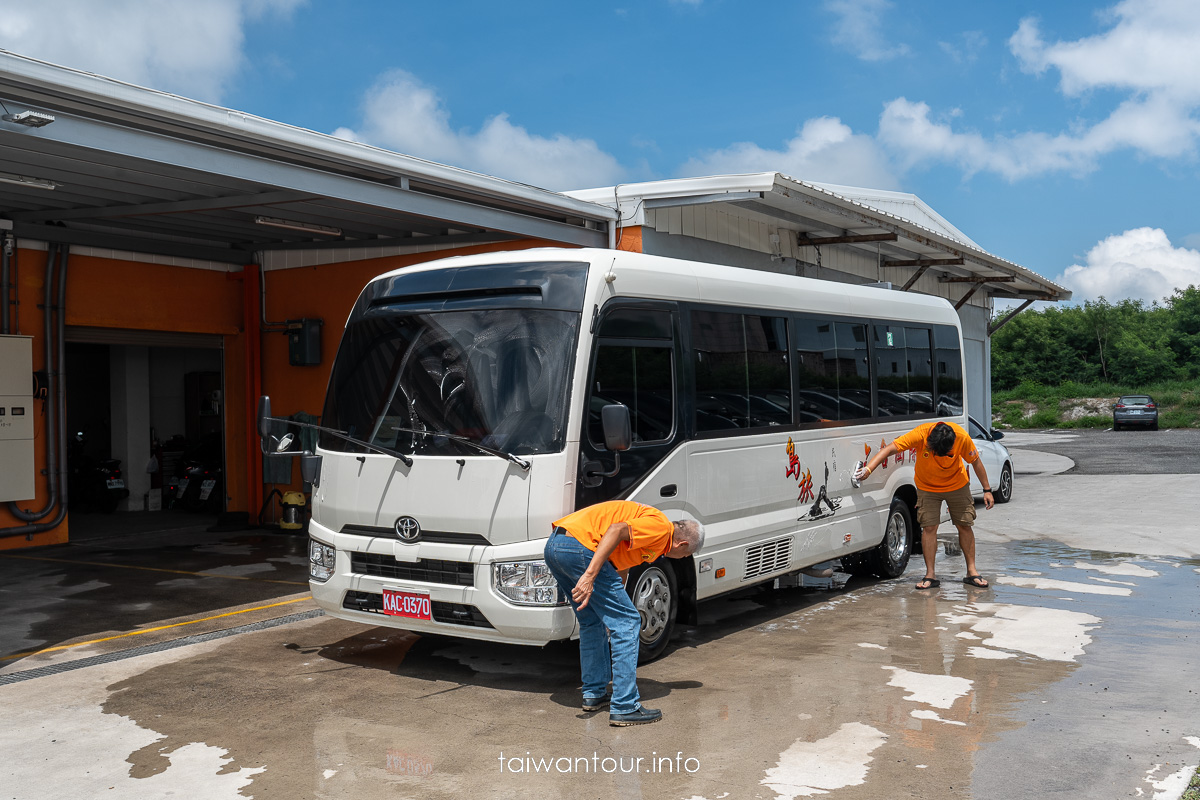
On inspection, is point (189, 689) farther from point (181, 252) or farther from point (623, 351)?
point (181, 252)

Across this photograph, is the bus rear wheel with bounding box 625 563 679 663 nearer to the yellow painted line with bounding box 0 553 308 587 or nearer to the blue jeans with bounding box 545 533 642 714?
the blue jeans with bounding box 545 533 642 714

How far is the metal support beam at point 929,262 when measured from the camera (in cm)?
1770

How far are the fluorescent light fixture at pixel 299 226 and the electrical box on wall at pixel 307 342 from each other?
54.6 inches

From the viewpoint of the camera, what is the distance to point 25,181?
9742 millimetres

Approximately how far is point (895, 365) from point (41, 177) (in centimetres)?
863

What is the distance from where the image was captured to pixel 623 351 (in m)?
6.77

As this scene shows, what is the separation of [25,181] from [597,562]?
7.52 m

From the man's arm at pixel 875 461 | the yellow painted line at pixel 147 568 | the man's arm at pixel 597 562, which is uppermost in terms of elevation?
the man's arm at pixel 875 461

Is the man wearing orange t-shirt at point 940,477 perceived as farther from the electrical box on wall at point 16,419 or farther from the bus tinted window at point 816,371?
the electrical box on wall at point 16,419

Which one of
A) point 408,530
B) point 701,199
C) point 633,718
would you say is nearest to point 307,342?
point 701,199

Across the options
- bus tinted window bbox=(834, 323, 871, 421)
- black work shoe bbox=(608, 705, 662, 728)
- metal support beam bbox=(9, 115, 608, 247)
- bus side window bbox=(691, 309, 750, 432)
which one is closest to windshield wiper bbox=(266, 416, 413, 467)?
black work shoe bbox=(608, 705, 662, 728)

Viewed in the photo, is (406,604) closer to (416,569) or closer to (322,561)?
(416,569)

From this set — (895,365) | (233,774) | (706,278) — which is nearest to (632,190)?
(895,365)

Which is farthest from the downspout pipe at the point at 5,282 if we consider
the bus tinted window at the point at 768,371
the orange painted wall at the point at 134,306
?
the bus tinted window at the point at 768,371
